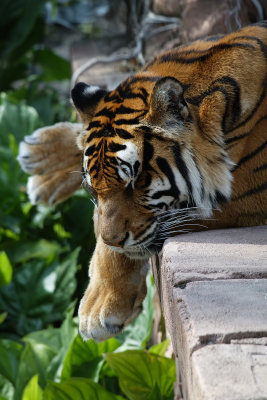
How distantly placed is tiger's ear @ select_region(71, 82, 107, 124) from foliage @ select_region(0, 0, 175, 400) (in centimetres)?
68

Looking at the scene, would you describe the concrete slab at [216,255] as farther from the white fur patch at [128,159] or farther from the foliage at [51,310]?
the foliage at [51,310]

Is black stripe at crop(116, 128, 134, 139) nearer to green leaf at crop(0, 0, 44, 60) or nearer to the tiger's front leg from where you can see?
the tiger's front leg

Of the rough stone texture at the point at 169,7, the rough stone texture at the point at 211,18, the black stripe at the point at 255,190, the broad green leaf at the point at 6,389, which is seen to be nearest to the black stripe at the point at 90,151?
the black stripe at the point at 255,190

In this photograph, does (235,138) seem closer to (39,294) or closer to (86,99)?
(86,99)

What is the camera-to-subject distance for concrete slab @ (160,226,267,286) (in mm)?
1501

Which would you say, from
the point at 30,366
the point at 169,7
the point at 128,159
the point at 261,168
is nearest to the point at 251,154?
the point at 261,168

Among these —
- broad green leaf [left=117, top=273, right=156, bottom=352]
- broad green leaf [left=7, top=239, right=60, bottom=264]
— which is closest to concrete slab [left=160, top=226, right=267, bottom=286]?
broad green leaf [left=117, top=273, right=156, bottom=352]

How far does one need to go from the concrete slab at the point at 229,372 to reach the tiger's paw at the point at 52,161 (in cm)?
158

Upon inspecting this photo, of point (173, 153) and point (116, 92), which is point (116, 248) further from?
point (116, 92)

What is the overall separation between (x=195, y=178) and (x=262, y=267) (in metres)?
0.38

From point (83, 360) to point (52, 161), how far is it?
86cm

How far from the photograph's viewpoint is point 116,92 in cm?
198

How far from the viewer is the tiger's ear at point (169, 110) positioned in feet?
5.61

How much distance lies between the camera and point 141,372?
2232 millimetres
